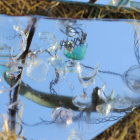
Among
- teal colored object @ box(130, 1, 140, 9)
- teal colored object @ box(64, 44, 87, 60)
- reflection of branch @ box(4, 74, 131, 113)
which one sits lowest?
reflection of branch @ box(4, 74, 131, 113)

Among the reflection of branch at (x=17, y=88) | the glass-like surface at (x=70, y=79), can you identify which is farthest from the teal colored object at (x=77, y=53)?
the reflection of branch at (x=17, y=88)

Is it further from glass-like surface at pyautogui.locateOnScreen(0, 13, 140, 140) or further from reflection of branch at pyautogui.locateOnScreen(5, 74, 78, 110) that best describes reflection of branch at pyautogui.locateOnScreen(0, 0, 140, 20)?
reflection of branch at pyautogui.locateOnScreen(5, 74, 78, 110)

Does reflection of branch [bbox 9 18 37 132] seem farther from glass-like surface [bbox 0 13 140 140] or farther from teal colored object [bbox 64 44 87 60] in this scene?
teal colored object [bbox 64 44 87 60]

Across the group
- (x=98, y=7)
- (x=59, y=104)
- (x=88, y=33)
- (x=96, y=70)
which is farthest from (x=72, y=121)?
(x=98, y=7)

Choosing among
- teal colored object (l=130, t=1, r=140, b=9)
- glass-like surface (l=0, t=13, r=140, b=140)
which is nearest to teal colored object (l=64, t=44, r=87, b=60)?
glass-like surface (l=0, t=13, r=140, b=140)

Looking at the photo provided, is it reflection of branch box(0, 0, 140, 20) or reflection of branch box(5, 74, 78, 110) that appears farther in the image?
reflection of branch box(0, 0, 140, 20)

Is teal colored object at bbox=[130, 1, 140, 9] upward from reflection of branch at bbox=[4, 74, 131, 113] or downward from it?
upward
